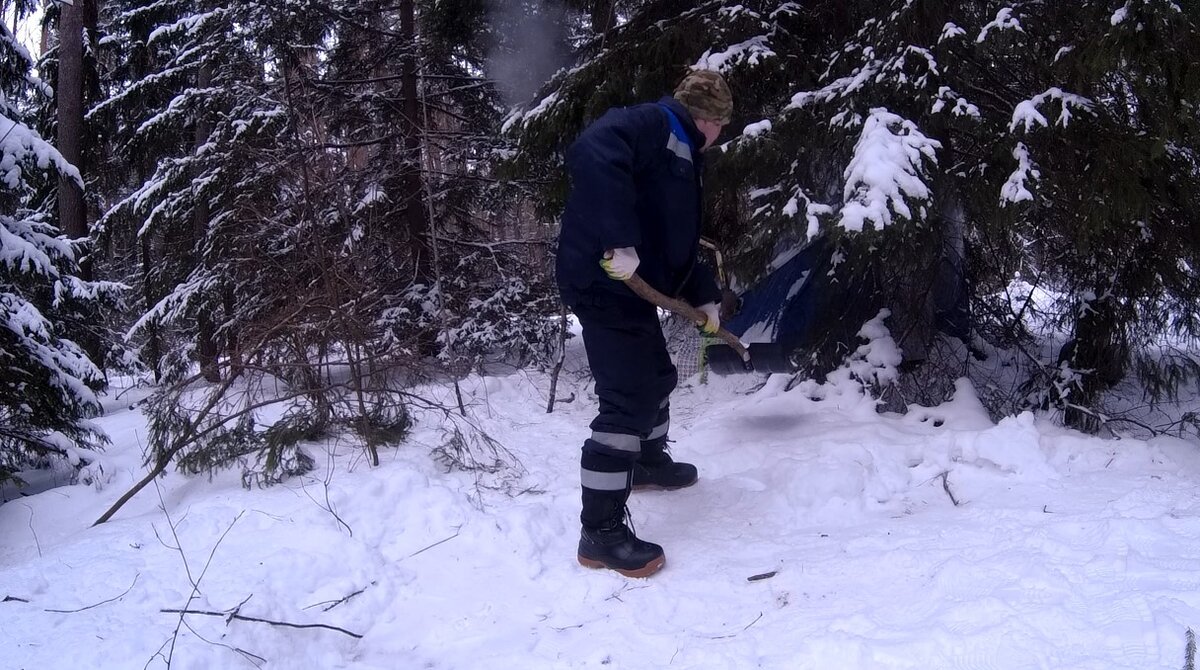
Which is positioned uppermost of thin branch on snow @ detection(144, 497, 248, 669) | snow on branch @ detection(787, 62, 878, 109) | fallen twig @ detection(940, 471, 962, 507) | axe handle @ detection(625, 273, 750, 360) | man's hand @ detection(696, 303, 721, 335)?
snow on branch @ detection(787, 62, 878, 109)

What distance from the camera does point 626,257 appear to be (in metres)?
2.55

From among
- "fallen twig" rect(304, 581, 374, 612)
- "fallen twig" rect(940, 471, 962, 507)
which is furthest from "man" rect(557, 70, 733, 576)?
"fallen twig" rect(940, 471, 962, 507)

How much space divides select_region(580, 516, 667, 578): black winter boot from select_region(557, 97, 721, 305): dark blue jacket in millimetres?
857

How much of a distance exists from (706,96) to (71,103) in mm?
10173

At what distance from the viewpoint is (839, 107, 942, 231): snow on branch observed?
3.41 m

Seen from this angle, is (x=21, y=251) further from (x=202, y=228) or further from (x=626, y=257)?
(x=626, y=257)

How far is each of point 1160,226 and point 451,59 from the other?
6.77 metres

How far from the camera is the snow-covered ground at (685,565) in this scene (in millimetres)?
2037

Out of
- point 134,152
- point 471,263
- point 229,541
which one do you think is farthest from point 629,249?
point 134,152

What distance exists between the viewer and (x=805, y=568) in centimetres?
256

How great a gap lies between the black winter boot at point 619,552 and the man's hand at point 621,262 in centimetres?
90

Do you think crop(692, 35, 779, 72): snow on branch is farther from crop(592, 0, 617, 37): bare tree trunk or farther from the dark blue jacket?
the dark blue jacket

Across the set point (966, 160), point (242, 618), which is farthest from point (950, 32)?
point (242, 618)

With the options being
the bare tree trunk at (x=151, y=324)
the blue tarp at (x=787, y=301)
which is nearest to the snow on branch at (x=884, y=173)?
the blue tarp at (x=787, y=301)
